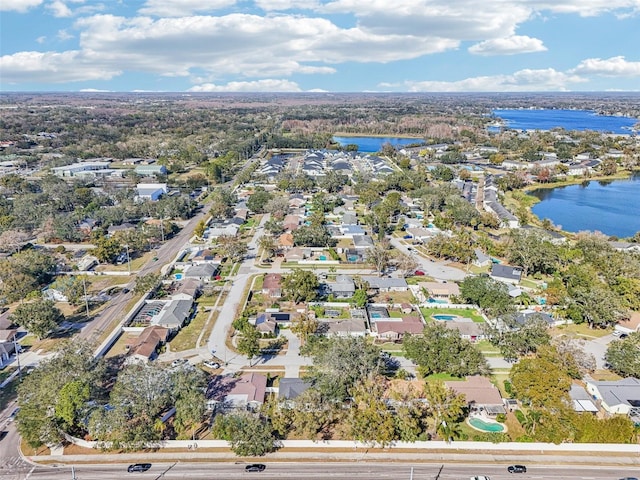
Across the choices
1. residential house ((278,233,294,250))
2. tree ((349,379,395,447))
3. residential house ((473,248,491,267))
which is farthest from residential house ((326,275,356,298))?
tree ((349,379,395,447))

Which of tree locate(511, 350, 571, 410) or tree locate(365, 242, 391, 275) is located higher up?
tree locate(365, 242, 391, 275)

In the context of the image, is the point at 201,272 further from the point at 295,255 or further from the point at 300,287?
the point at 300,287

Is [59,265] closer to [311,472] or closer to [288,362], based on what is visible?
[288,362]

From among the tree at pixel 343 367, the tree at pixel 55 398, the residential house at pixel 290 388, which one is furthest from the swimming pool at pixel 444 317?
the tree at pixel 55 398

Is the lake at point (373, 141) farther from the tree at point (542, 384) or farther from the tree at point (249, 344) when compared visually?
the tree at point (542, 384)

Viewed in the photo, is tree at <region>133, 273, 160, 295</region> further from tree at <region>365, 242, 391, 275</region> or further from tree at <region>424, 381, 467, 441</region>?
tree at <region>424, 381, 467, 441</region>

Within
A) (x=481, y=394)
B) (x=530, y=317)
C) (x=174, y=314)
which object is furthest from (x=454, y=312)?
(x=174, y=314)

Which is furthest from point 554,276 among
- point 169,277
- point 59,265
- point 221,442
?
point 59,265
